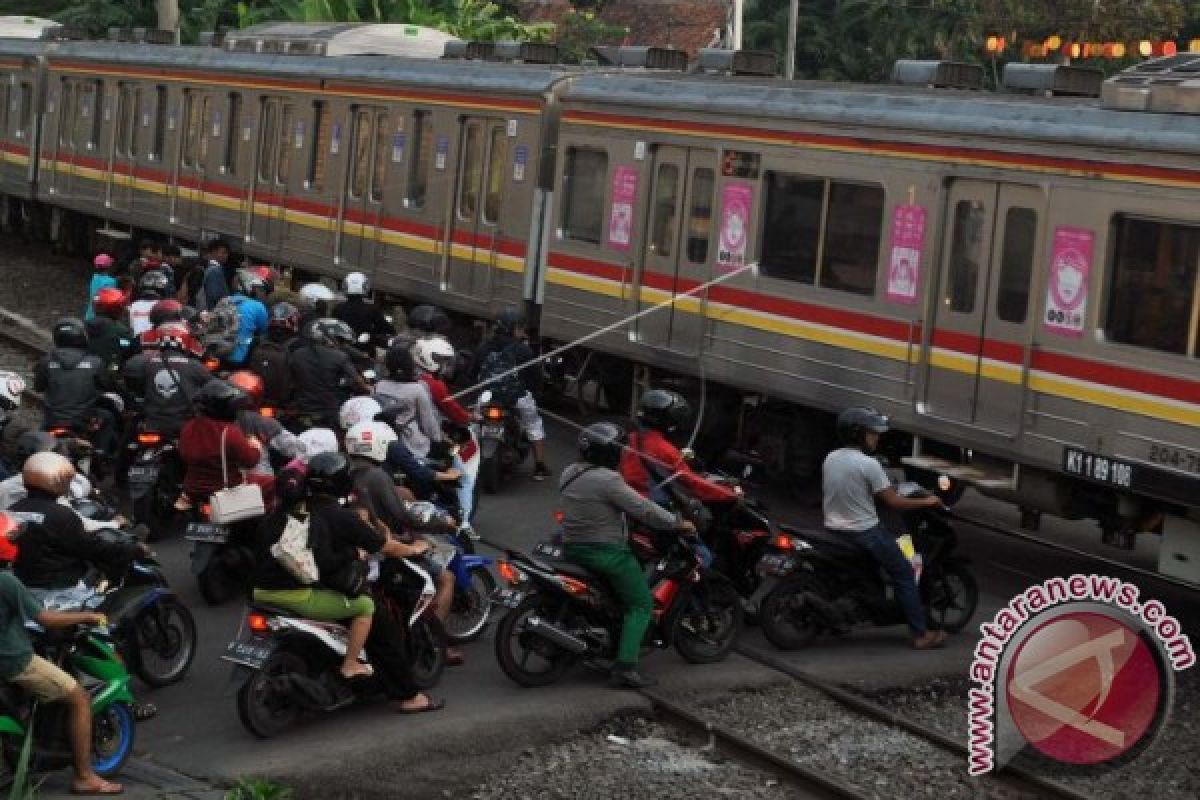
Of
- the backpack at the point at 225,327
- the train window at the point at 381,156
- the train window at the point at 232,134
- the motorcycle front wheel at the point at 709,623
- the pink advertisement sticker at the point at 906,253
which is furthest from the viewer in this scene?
the train window at the point at 232,134

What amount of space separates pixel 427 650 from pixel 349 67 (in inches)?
502

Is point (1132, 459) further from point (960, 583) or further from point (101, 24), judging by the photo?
point (101, 24)

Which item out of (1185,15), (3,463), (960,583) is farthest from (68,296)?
(1185,15)

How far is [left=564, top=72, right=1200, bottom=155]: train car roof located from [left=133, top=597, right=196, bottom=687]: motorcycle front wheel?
6.09 m

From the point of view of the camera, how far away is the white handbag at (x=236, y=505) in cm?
1257

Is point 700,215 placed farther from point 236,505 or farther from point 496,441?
point 236,505

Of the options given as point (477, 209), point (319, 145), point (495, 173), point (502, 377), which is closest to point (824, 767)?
point (502, 377)

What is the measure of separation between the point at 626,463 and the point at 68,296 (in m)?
16.7

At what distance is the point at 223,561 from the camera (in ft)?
42.9

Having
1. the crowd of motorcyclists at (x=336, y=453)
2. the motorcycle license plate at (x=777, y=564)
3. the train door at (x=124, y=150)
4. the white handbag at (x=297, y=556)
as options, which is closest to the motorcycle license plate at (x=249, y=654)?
the crowd of motorcyclists at (x=336, y=453)

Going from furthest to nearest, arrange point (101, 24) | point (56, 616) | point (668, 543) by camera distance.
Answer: point (101, 24), point (668, 543), point (56, 616)

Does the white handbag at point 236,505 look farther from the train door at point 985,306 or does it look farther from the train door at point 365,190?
the train door at point 365,190

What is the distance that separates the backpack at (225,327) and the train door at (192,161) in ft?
32.4

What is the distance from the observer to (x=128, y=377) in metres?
14.9
